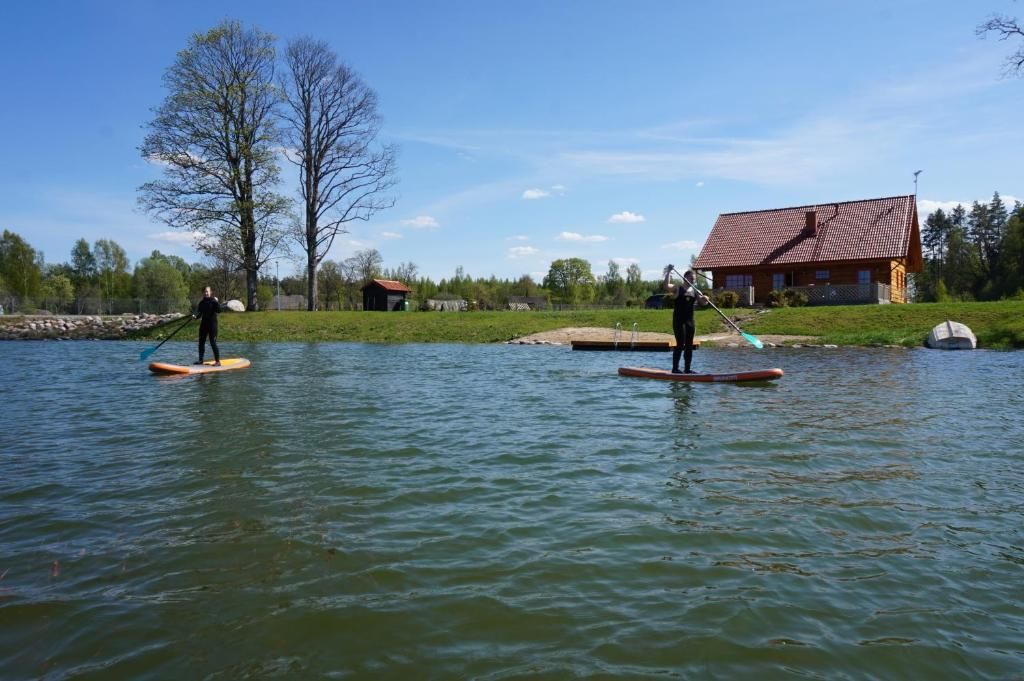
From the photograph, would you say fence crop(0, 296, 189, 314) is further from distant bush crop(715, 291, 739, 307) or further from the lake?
the lake

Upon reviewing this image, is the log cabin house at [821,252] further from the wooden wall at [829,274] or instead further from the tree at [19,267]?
the tree at [19,267]

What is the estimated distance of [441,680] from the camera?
12.2 feet

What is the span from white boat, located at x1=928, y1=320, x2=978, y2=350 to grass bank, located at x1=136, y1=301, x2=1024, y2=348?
807 mm

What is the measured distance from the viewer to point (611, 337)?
107 ft

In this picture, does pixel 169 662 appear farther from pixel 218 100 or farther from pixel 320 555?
pixel 218 100

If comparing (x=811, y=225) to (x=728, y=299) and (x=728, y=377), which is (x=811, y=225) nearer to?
(x=728, y=299)

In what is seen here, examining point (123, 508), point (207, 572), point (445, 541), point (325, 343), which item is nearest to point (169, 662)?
point (207, 572)

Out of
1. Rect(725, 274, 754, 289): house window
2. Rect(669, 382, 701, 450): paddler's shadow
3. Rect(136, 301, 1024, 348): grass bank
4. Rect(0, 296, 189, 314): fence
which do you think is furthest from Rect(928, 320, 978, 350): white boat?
Rect(0, 296, 189, 314): fence

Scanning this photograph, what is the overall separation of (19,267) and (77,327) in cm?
5083

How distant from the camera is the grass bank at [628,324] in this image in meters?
28.8

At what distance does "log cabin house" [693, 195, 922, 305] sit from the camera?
4144 centimetres

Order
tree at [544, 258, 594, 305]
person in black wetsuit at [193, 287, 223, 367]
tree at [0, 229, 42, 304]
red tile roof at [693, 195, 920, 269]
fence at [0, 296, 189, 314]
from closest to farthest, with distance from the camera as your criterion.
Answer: person in black wetsuit at [193, 287, 223, 367] < red tile roof at [693, 195, 920, 269] < fence at [0, 296, 189, 314] < tree at [0, 229, 42, 304] < tree at [544, 258, 594, 305]

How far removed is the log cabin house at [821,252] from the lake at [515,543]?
32.1 meters

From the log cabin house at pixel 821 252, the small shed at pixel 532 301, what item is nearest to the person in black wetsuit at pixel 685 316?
the log cabin house at pixel 821 252
